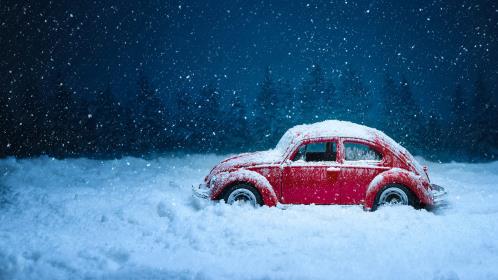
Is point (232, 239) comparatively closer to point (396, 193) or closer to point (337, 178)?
point (337, 178)

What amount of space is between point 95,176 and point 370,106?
41.8 m

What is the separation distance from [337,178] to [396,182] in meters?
1.01

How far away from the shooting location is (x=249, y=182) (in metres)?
6.99

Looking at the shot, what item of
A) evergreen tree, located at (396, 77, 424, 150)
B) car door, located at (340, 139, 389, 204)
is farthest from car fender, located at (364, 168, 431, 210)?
evergreen tree, located at (396, 77, 424, 150)

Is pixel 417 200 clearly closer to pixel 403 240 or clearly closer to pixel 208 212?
pixel 403 240

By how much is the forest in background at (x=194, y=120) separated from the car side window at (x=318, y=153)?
2992 cm

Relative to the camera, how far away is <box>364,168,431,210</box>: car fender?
6.87 metres

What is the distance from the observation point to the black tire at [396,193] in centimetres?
694

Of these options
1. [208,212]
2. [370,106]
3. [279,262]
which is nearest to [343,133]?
[208,212]

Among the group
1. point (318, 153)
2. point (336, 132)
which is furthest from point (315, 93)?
point (336, 132)

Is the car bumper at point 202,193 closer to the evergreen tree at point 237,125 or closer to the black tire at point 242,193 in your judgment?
the black tire at point 242,193

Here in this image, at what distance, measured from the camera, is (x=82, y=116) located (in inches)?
1411

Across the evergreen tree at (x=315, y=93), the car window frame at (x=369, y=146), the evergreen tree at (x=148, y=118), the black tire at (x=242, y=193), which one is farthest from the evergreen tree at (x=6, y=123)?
the car window frame at (x=369, y=146)

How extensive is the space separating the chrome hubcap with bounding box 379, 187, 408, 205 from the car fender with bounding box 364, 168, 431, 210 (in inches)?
5.4
